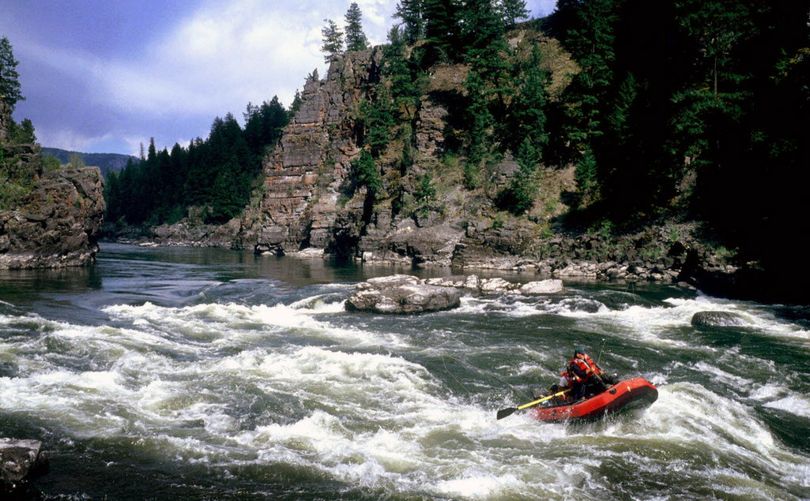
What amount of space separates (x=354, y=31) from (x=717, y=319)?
Result: 288 ft

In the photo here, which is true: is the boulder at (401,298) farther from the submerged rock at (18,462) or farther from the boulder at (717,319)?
the submerged rock at (18,462)

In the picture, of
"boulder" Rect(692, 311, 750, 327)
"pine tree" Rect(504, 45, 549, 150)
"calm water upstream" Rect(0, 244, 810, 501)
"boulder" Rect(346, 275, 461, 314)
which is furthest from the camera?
"pine tree" Rect(504, 45, 549, 150)

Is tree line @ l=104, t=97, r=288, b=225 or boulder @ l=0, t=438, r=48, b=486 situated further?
tree line @ l=104, t=97, r=288, b=225

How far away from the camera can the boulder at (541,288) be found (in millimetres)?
28984

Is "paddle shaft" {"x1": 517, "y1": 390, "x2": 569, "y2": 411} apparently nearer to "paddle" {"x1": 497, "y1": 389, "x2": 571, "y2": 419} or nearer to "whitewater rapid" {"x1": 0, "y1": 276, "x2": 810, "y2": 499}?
"paddle" {"x1": 497, "y1": 389, "x2": 571, "y2": 419}

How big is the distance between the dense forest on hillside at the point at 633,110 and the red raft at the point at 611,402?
23.0 m

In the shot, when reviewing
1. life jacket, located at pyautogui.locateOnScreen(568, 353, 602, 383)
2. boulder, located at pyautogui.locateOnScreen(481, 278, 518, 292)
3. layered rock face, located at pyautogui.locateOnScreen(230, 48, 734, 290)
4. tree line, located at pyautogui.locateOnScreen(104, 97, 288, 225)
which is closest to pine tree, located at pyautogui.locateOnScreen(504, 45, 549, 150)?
layered rock face, located at pyautogui.locateOnScreen(230, 48, 734, 290)

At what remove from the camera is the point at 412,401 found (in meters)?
12.4

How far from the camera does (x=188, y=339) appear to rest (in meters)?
17.9

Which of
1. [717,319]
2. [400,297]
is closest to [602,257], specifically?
[717,319]

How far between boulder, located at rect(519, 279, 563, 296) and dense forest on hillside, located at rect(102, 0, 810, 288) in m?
11.4

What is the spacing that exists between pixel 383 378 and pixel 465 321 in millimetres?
8709

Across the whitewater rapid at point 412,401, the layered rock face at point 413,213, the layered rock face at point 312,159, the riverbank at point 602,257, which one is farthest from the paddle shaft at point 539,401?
the layered rock face at point 312,159

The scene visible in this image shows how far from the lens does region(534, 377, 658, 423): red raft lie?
10.6 m
